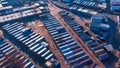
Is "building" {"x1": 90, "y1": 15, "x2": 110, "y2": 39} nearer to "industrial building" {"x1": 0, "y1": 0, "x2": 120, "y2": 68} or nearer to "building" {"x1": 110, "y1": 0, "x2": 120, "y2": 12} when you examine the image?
"industrial building" {"x1": 0, "y1": 0, "x2": 120, "y2": 68}

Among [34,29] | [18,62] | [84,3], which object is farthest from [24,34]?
[84,3]

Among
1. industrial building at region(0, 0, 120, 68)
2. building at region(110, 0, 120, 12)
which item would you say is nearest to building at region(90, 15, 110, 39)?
industrial building at region(0, 0, 120, 68)

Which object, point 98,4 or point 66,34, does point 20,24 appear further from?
point 98,4

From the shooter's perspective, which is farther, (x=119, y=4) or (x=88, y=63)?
(x=119, y=4)

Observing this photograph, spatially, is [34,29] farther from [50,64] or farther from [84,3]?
[84,3]

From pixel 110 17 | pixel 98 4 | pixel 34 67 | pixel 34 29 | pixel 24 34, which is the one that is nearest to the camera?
pixel 34 67

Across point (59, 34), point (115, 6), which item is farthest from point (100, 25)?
point (115, 6)

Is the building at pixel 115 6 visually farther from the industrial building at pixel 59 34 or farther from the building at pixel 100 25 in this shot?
the building at pixel 100 25

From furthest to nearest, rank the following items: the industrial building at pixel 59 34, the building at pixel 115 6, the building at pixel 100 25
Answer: the building at pixel 115 6 < the building at pixel 100 25 < the industrial building at pixel 59 34

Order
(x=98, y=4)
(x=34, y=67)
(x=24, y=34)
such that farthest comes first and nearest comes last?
(x=98, y=4) → (x=24, y=34) → (x=34, y=67)

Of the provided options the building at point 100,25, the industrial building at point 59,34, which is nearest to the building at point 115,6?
the industrial building at point 59,34

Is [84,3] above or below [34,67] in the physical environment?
above
